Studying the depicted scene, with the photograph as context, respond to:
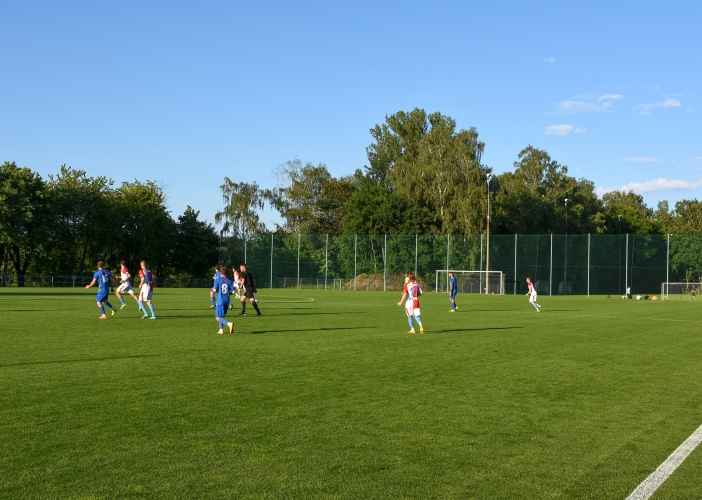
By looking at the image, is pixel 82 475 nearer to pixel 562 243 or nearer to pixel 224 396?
pixel 224 396

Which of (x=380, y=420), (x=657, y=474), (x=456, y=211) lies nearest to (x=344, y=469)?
(x=380, y=420)

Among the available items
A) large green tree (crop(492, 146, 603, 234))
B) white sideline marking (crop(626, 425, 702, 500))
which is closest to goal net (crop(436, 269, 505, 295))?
large green tree (crop(492, 146, 603, 234))

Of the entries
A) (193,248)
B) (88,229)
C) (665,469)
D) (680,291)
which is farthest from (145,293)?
(193,248)

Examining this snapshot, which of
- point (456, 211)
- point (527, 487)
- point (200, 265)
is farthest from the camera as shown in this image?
point (200, 265)

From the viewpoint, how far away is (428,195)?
79.2 meters

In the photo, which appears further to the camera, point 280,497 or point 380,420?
point 380,420

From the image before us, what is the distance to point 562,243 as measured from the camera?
212 feet

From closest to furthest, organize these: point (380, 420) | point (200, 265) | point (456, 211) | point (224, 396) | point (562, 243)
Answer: point (380, 420) < point (224, 396) < point (562, 243) < point (456, 211) < point (200, 265)

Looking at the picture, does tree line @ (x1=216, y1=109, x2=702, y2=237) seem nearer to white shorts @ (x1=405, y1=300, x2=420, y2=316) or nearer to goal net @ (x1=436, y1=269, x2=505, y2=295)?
goal net @ (x1=436, y1=269, x2=505, y2=295)

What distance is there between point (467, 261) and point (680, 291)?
58.4 feet

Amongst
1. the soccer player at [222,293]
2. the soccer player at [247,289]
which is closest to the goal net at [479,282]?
the soccer player at [247,289]

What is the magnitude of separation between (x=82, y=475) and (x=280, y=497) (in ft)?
5.58

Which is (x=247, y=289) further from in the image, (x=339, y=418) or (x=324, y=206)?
(x=324, y=206)

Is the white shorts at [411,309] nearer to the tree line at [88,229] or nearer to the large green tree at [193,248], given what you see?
the tree line at [88,229]
